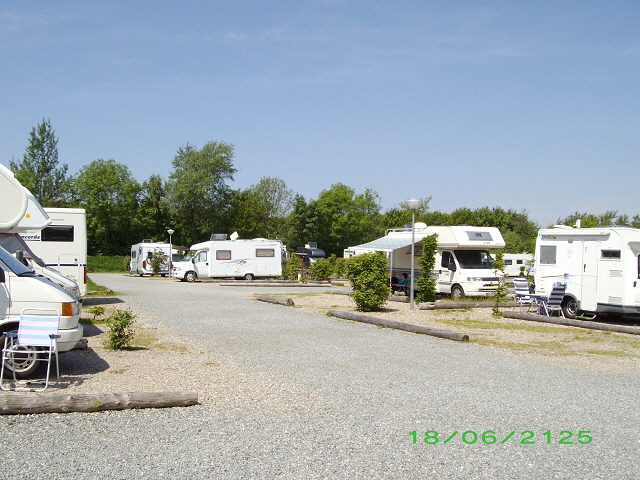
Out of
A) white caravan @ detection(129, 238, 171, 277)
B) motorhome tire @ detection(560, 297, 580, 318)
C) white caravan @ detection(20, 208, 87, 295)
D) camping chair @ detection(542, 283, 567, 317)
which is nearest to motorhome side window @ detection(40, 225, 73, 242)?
white caravan @ detection(20, 208, 87, 295)

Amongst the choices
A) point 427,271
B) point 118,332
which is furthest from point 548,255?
point 118,332

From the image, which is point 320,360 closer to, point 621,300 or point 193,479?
point 193,479

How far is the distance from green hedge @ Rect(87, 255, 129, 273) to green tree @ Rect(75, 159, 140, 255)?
17.7 ft

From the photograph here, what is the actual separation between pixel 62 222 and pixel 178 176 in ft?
139

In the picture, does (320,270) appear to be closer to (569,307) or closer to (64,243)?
(64,243)

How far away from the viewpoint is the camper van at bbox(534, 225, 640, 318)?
1374cm

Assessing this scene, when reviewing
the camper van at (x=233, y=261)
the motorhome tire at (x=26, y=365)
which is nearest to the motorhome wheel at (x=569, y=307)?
the motorhome tire at (x=26, y=365)

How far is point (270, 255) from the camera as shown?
31.9 meters

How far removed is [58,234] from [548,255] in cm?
1330

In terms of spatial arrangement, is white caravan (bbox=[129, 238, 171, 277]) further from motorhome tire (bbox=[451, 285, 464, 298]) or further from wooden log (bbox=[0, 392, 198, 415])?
wooden log (bbox=[0, 392, 198, 415])

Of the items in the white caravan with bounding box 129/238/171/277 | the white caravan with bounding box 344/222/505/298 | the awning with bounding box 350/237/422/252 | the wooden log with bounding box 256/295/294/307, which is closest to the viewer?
the wooden log with bounding box 256/295/294/307

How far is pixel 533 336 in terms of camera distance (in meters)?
12.0

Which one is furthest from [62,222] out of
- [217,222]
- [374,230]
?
[374,230]

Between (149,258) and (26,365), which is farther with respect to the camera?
(149,258)
